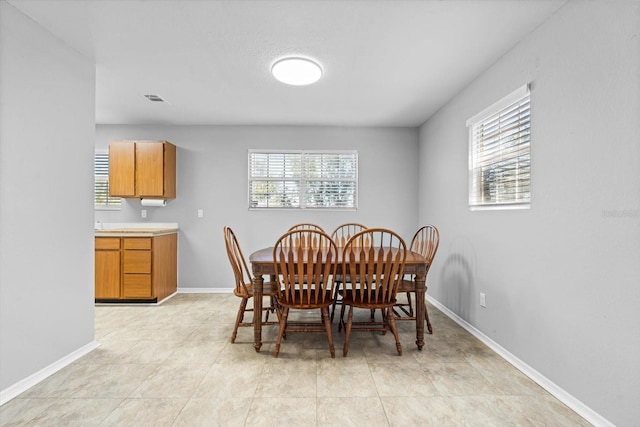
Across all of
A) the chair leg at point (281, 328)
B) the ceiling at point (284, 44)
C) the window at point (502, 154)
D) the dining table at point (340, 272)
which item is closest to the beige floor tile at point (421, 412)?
the dining table at point (340, 272)

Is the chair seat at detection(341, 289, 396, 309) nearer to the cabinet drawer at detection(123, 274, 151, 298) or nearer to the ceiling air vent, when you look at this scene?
the cabinet drawer at detection(123, 274, 151, 298)

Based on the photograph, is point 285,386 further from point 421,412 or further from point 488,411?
point 488,411

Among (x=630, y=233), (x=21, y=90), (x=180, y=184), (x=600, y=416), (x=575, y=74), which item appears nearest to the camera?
(x=630, y=233)

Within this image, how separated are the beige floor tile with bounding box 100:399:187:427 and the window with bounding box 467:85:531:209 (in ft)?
8.55

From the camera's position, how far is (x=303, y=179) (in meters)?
4.21

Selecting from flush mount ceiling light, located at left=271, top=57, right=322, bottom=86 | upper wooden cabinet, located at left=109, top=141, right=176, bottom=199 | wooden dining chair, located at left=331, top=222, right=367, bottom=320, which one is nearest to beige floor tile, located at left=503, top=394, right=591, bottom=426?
wooden dining chair, located at left=331, top=222, right=367, bottom=320

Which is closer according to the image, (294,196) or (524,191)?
(524,191)

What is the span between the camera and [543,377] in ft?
5.97

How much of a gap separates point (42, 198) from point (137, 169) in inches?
78.5

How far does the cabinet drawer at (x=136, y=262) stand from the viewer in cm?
343

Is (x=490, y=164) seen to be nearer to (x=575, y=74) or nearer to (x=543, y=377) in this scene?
(x=575, y=74)

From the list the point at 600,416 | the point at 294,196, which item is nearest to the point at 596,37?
the point at 600,416

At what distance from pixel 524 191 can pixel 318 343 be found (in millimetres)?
2011

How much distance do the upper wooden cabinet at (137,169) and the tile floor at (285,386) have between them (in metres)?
1.88
